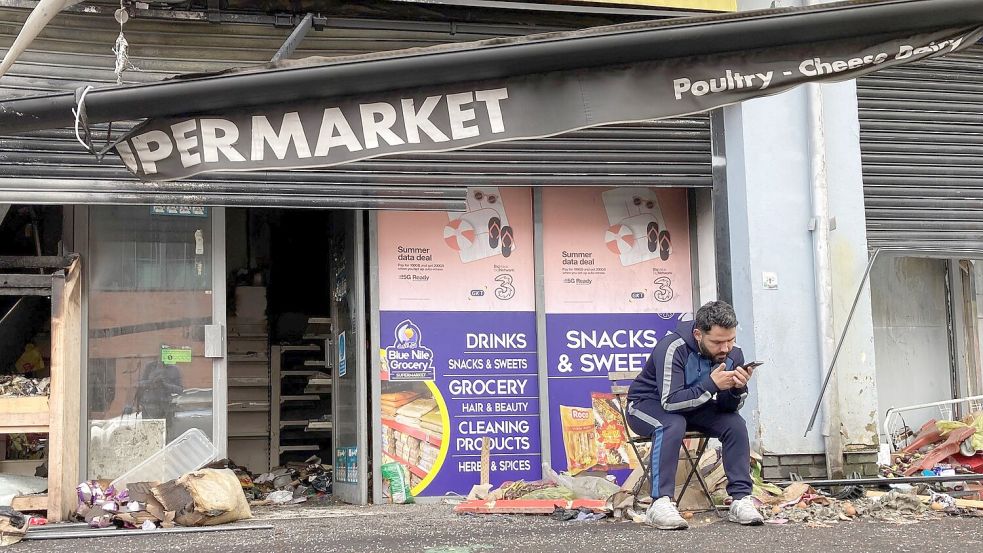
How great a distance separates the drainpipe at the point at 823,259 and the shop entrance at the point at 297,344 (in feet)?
11.6

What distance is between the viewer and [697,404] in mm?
6000

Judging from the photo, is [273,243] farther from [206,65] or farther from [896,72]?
[896,72]

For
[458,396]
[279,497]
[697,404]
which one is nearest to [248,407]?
[279,497]

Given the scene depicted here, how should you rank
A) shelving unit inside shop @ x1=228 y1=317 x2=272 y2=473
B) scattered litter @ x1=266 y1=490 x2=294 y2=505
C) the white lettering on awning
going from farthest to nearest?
shelving unit inside shop @ x1=228 y1=317 x2=272 y2=473
scattered litter @ x1=266 y1=490 x2=294 y2=505
the white lettering on awning

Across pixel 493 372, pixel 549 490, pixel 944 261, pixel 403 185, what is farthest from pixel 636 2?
pixel 944 261

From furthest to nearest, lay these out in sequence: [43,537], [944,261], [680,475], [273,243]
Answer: [273,243], [944,261], [680,475], [43,537]

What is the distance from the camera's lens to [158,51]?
7.58m

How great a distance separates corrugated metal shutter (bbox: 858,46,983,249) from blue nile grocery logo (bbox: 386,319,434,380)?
3680 mm

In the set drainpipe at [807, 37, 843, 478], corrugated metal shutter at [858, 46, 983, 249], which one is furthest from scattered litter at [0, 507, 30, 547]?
corrugated metal shutter at [858, 46, 983, 249]

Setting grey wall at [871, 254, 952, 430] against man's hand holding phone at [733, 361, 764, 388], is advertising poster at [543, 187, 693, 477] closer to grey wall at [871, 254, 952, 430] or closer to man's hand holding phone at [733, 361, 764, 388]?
grey wall at [871, 254, 952, 430]

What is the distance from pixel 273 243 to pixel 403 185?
14.6 feet

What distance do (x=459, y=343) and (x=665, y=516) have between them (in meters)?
3.01

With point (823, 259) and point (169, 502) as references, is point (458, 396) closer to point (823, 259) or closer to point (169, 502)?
point (169, 502)

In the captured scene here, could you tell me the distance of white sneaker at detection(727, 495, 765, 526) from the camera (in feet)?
19.7
